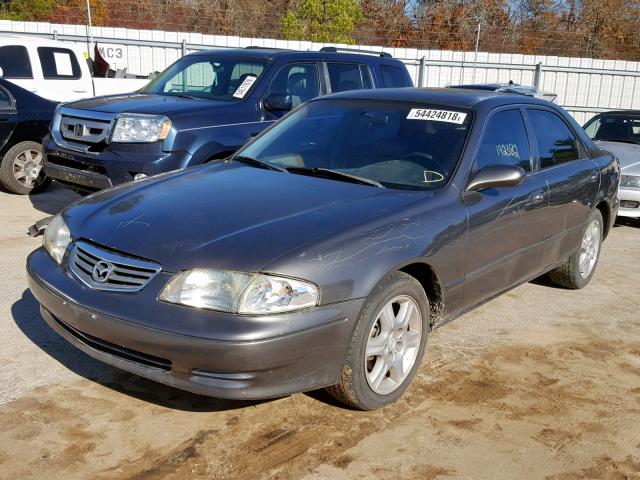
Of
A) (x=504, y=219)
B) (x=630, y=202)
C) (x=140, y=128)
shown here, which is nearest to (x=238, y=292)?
(x=504, y=219)

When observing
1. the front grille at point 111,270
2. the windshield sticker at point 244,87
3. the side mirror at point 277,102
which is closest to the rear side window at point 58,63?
the windshield sticker at point 244,87

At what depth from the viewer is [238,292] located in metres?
3.00

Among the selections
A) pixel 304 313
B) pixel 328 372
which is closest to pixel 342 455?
pixel 328 372

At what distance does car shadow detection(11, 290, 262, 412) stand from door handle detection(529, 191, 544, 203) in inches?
89.8

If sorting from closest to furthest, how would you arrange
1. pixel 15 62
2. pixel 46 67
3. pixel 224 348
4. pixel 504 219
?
1. pixel 224 348
2. pixel 504 219
3. pixel 15 62
4. pixel 46 67

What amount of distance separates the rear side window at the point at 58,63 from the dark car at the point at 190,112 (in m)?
2.39

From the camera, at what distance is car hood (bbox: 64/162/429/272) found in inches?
124

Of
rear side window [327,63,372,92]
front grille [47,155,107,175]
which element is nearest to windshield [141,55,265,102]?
rear side window [327,63,372,92]

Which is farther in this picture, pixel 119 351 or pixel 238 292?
pixel 119 351

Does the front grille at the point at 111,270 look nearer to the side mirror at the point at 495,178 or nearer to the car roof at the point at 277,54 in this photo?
the side mirror at the point at 495,178

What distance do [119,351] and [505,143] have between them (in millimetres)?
2805

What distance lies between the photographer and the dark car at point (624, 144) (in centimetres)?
838

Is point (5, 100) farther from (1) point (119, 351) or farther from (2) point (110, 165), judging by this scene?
(1) point (119, 351)

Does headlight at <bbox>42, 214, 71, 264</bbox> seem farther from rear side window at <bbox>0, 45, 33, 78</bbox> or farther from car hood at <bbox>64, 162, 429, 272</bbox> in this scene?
rear side window at <bbox>0, 45, 33, 78</bbox>
